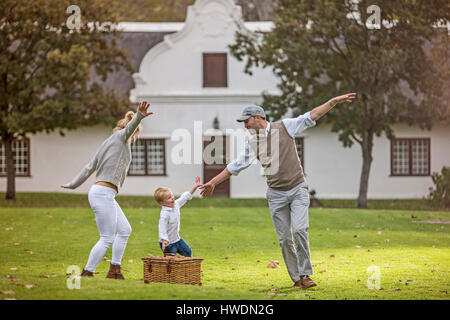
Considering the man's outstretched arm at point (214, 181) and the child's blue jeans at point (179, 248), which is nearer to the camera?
the man's outstretched arm at point (214, 181)

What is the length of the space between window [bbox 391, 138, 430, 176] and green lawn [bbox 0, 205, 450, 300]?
35.8 feet

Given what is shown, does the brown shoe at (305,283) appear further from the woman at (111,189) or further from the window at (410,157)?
the window at (410,157)

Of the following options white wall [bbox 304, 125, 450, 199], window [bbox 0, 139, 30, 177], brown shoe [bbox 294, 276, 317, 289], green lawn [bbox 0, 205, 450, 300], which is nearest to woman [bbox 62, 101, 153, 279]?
green lawn [bbox 0, 205, 450, 300]

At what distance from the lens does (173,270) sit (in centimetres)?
875

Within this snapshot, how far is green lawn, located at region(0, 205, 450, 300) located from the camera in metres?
8.13

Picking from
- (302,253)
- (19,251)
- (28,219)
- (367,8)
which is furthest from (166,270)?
(367,8)

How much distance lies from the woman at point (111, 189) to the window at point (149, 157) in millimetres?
22644

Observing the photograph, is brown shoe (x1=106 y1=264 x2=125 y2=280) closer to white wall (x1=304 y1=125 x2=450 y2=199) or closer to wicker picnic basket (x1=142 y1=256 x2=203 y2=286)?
wicker picnic basket (x1=142 y1=256 x2=203 y2=286)

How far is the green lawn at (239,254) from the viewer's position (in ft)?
26.7

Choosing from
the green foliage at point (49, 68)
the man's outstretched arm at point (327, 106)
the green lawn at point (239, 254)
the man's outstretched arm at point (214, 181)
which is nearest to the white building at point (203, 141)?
the green foliage at point (49, 68)

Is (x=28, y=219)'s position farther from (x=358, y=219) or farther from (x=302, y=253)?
(x=302, y=253)

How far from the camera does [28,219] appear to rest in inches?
755

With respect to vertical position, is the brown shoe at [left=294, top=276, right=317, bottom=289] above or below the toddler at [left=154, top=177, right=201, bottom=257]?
below
